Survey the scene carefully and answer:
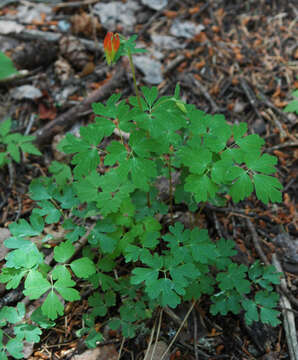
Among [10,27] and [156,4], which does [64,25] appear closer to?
[10,27]

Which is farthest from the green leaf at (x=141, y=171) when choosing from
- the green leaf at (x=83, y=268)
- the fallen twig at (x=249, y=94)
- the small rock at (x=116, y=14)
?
the small rock at (x=116, y=14)

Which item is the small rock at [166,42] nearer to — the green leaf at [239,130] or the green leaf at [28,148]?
the green leaf at [28,148]

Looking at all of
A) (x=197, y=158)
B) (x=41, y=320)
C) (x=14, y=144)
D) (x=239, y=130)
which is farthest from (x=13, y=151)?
(x=239, y=130)

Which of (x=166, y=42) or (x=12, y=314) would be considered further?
(x=166, y=42)

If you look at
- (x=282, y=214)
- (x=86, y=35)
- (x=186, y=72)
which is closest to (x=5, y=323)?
(x=282, y=214)

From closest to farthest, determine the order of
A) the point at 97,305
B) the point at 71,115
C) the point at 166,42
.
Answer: the point at 97,305, the point at 71,115, the point at 166,42

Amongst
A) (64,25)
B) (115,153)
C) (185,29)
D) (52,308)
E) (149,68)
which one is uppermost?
(64,25)

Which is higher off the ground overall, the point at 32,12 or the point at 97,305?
the point at 32,12

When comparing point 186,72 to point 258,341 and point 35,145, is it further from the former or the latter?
point 258,341
